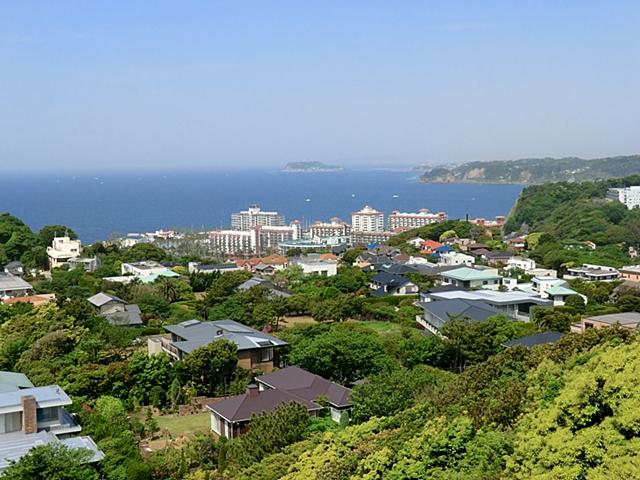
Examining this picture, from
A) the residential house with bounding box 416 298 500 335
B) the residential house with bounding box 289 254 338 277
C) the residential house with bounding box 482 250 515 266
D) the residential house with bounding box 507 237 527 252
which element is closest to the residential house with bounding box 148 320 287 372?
the residential house with bounding box 416 298 500 335

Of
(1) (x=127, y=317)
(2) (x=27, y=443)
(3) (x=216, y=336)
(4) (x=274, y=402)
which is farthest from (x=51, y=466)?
(1) (x=127, y=317)

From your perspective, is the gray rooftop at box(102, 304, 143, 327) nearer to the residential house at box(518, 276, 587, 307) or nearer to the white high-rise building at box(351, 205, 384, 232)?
the residential house at box(518, 276, 587, 307)

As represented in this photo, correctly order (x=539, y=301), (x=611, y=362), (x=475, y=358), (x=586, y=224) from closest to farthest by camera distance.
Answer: (x=611, y=362), (x=475, y=358), (x=539, y=301), (x=586, y=224)

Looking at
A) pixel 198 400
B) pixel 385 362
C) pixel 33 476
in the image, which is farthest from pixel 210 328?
pixel 33 476

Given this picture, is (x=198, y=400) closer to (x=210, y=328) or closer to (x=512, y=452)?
(x=210, y=328)

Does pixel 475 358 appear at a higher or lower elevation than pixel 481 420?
lower

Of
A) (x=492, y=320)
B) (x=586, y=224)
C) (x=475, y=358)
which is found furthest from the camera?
(x=586, y=224)

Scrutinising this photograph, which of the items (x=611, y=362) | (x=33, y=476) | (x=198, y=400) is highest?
(x=611, y=362)

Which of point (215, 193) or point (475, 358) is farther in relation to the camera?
point (215, 193)
